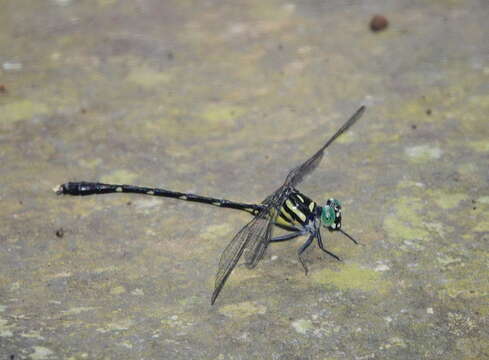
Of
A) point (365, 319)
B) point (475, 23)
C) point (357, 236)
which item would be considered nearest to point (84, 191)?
point (357, 236)

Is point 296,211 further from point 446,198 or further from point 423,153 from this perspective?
point 423,153

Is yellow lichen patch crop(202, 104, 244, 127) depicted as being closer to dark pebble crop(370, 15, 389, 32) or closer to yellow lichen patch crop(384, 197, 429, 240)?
yellow lichen patch crop(384, 197, 429, 240)

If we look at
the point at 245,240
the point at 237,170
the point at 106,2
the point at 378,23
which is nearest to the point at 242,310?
the point at 245,240

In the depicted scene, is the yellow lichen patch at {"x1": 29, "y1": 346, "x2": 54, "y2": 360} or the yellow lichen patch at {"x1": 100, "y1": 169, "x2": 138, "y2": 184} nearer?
the yellow lichen patch at {"x1": 29, "y1": 346, "x2": 54, "y2": 360}

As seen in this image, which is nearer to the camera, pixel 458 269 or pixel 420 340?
pixel 420 340

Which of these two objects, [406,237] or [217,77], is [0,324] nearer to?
[406,237]

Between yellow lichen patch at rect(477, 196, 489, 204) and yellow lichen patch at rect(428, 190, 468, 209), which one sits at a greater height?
yellow lichen patch at rect(477, 196, 489, 204)

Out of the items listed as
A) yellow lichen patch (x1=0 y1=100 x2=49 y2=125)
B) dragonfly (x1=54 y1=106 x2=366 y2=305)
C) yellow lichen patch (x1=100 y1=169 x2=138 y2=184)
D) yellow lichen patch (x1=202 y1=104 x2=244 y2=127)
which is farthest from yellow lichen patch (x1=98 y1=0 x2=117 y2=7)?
dragonfly (x1=54 y1=106 x2=366 y2=305)
